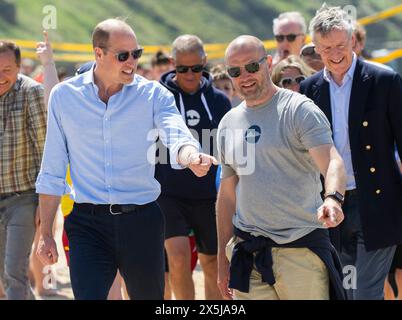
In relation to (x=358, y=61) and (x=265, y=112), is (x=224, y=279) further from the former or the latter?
(x=358, y=61)

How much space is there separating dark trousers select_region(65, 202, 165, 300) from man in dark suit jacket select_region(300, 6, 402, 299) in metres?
1.37

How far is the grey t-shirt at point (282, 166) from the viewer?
507 cm

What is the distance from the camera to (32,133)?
7051 mm

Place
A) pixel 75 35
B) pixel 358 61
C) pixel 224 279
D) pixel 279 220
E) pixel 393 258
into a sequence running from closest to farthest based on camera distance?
1. pixel 279 220
2. pixel 224 279
3. pixel 358 61
4. pixel 393 258
5. pixel 75 35

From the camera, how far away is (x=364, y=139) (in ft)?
20.0

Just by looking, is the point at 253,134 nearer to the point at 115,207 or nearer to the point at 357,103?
the point at 115,207

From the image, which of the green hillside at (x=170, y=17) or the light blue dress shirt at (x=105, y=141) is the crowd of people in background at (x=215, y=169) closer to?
Answer: the light blue dress shirt at (x=105, y=141)

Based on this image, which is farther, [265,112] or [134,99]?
[134,99]

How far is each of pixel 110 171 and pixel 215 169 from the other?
2311 mm

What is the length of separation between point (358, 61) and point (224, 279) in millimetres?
1736

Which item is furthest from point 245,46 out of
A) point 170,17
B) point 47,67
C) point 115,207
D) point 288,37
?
Answer: point 170,17

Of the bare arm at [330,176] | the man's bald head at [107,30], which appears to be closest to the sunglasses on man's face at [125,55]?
the man's bald head at [107,30]

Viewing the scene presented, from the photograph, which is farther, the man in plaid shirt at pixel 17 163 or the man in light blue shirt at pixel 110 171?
the man in plaid shirt at pixel 17 163
